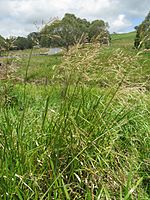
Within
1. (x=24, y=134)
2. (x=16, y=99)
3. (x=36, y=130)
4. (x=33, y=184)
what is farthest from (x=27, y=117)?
(x=16, y=99)

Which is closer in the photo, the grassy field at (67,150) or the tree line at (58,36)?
the grassy field at (67,150)

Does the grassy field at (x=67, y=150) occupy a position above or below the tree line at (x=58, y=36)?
below

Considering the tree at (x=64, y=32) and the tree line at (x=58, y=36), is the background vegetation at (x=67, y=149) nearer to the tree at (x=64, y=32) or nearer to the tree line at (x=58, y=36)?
the tree line at (x=58, y=36)

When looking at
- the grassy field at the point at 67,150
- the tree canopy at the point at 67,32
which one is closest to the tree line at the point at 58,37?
the tree canopy at the point at 67,32

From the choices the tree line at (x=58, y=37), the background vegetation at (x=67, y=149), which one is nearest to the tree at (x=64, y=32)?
the tree line at (x=58, y=37)

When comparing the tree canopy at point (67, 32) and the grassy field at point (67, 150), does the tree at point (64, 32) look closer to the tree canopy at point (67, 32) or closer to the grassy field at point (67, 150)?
the tree canopy at point (67, 32)

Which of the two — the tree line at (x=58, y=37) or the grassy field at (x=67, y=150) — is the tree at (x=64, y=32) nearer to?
the tree line at (x=58, y=37)

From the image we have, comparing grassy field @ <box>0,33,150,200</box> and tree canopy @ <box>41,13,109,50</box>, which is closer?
grassy field @ <box>0,33,150,200</box>

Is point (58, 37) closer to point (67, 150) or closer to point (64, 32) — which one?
point (67, 150)

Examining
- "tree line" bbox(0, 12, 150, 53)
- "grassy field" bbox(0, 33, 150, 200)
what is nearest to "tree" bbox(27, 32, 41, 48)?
"tree line" bbox(0, 12, 150, 53)

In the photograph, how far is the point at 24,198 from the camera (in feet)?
9.37

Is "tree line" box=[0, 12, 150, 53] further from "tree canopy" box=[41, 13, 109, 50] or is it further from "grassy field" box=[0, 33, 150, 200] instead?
"grassy field" box=[0, 33, 150, 200]

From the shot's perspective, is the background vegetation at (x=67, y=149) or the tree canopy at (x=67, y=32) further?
the tree canopy at (x=67, y=32)

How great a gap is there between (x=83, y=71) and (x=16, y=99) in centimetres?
373
